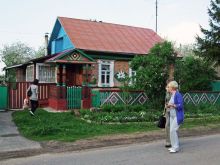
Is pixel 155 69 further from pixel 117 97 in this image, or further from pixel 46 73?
pixel 46 73

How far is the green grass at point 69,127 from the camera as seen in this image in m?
10.3

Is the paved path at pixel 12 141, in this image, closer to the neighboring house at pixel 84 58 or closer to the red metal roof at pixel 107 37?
the neighboring house at pixel 84 58

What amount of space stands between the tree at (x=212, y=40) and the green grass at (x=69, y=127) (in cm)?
1107

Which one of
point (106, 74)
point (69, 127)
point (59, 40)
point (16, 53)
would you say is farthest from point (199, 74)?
point (16, 53)

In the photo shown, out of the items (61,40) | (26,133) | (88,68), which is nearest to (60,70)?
(88,68)

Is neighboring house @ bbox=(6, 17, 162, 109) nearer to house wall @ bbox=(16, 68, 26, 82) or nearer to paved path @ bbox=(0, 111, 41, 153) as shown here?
house wall @ bbox=(16, 68, 26, 82)

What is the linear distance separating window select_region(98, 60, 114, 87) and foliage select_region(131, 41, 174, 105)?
453 centimetres

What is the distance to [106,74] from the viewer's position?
21312 mm

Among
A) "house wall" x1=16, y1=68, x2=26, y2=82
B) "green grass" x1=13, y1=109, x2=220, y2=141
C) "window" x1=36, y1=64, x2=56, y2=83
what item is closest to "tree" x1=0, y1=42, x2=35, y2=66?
"house wall" x1=16, y1=68, x2=26, y2=82

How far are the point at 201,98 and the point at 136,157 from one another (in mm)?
13463

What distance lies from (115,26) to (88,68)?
26.8ft

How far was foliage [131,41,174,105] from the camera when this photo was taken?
1602 cm

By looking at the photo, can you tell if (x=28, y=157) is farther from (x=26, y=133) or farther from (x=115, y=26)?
(x=115, y=26)

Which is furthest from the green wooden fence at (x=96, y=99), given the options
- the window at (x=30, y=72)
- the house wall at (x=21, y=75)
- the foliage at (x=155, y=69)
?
the house wall at (x=21, y=75)
